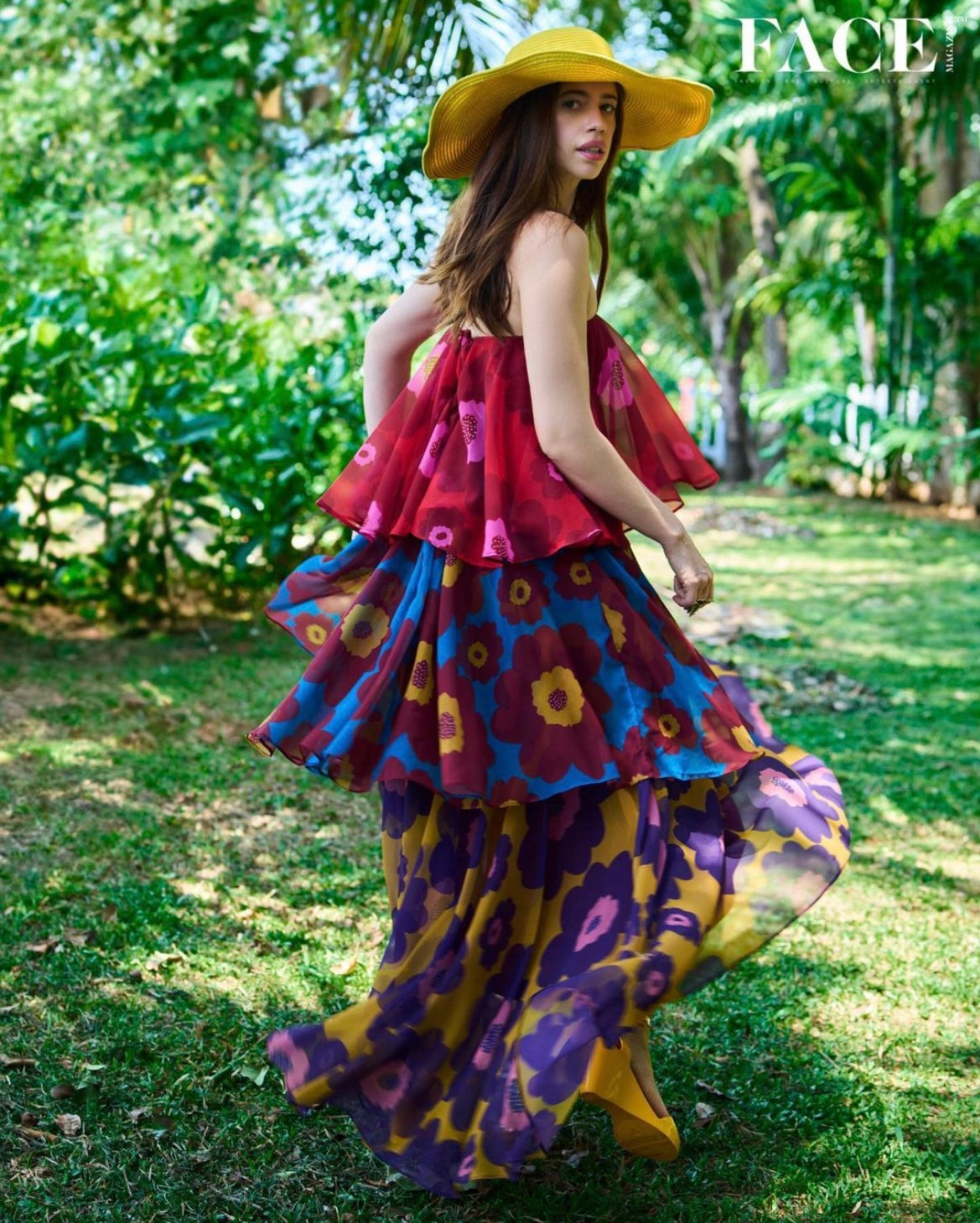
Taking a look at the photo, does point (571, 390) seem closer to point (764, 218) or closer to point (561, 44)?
point (561, 44)

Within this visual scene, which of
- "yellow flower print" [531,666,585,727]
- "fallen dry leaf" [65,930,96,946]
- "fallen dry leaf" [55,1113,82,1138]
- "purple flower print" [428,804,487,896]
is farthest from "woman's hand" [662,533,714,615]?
"fallen dry leaf" [65,930,96,946]

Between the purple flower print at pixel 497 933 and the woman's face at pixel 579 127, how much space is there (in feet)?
4.14

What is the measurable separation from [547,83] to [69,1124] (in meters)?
2.10

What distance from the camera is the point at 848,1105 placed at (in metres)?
2.65

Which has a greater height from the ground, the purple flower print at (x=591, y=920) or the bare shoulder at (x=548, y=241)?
the bare shoulder at (x=548, y=241)

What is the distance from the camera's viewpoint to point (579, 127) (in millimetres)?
2240

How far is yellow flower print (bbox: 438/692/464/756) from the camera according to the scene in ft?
7.04

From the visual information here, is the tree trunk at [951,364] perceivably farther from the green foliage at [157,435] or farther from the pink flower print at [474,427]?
the pink flower print at [474,427]

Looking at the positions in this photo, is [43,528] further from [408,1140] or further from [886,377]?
[886,377]

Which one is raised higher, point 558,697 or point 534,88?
point 534,88

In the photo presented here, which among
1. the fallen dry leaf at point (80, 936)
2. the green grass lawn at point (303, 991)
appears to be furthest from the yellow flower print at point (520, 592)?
the fallen dry leaf at point (80, 936)

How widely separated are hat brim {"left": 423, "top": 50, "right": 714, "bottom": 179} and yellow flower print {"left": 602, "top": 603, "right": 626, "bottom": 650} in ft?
2.87

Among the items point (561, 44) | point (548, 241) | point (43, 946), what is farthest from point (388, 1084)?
point (561, 44)

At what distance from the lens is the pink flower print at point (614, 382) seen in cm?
236
